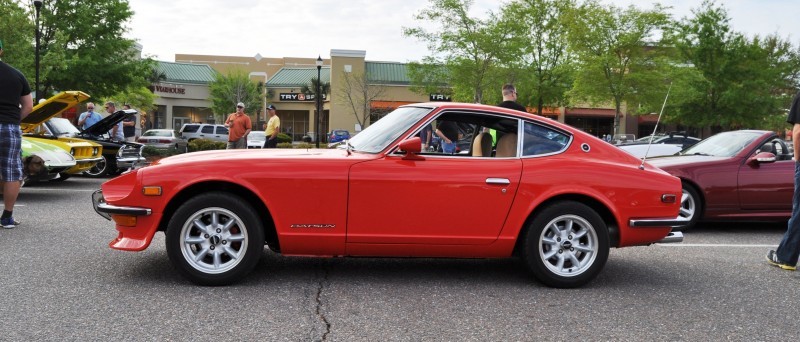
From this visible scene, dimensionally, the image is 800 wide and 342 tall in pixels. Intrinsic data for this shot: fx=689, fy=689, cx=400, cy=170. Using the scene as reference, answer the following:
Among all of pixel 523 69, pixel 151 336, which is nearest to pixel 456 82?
pixel 523 69

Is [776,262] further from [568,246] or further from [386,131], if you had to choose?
[386,131]

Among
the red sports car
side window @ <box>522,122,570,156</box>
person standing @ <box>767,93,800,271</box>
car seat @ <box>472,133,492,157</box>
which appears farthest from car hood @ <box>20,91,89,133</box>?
person standing @ <box>767,93,800,271</box>

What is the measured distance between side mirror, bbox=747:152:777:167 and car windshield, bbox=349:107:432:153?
4.80 meters

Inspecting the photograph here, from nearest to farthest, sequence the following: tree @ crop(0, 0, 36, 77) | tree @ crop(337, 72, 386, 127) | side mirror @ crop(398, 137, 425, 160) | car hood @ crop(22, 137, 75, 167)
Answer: side mirror @ crop(398, 137, 425, 160) → car hood @ crop(22, 137, 75, 167) → tree @ crop(0, 0, 36, 77) → tree @ crop(337, 72, 386, 127)

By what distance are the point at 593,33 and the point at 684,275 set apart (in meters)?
29.7

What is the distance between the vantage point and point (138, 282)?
15.8ft

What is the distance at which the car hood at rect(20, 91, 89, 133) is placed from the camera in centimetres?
1082

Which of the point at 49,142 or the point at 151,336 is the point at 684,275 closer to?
the point at 151,336

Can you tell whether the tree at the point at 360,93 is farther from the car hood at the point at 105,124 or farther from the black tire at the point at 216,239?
the black tire at the point at 216,239

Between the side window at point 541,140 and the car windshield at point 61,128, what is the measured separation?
10503 mm

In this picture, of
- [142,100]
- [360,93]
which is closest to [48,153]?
[360,93]

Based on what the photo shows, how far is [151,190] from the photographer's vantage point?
4637 millimetres

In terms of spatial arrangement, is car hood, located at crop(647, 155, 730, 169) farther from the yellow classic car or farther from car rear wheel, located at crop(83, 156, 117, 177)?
car rear wheel, located at crop(83, 156, 117, 177)

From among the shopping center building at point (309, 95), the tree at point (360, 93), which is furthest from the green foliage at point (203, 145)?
the tree at point (360, 93)
